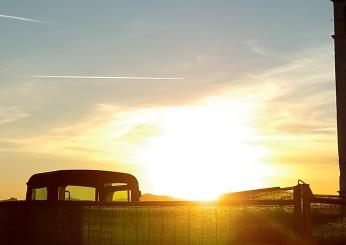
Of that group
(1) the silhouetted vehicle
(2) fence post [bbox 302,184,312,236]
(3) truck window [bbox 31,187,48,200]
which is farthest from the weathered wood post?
(2) fence post [bbox 302,184,312,236]

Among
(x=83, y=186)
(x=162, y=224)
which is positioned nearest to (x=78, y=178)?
(x=83, y=186)

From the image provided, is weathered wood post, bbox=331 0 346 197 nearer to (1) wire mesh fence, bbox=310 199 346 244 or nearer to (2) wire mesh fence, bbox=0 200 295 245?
(1) wire mesh fence, bbox=310 199 346 244

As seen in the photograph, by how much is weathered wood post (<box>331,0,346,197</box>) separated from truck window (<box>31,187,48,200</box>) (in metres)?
29.6

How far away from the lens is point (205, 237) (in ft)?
31.9

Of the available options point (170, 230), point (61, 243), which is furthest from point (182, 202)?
point (61, 243)

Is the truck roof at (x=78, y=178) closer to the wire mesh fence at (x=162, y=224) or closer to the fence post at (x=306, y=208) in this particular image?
the wire mesh fence at (x=162, y=224)

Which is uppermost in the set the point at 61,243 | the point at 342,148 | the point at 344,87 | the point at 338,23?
the point at 338,23

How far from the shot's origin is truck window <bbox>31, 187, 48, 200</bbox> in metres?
15.1

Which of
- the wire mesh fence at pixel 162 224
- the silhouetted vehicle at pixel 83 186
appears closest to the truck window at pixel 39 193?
the silhouetted vehicle at pixel 83 186

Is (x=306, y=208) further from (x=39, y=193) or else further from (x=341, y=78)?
(x=341, y=78)

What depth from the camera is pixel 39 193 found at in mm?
15336

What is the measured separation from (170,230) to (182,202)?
1.49 feet

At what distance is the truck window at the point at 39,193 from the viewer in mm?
15133

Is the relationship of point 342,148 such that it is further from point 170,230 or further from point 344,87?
point 170,230
